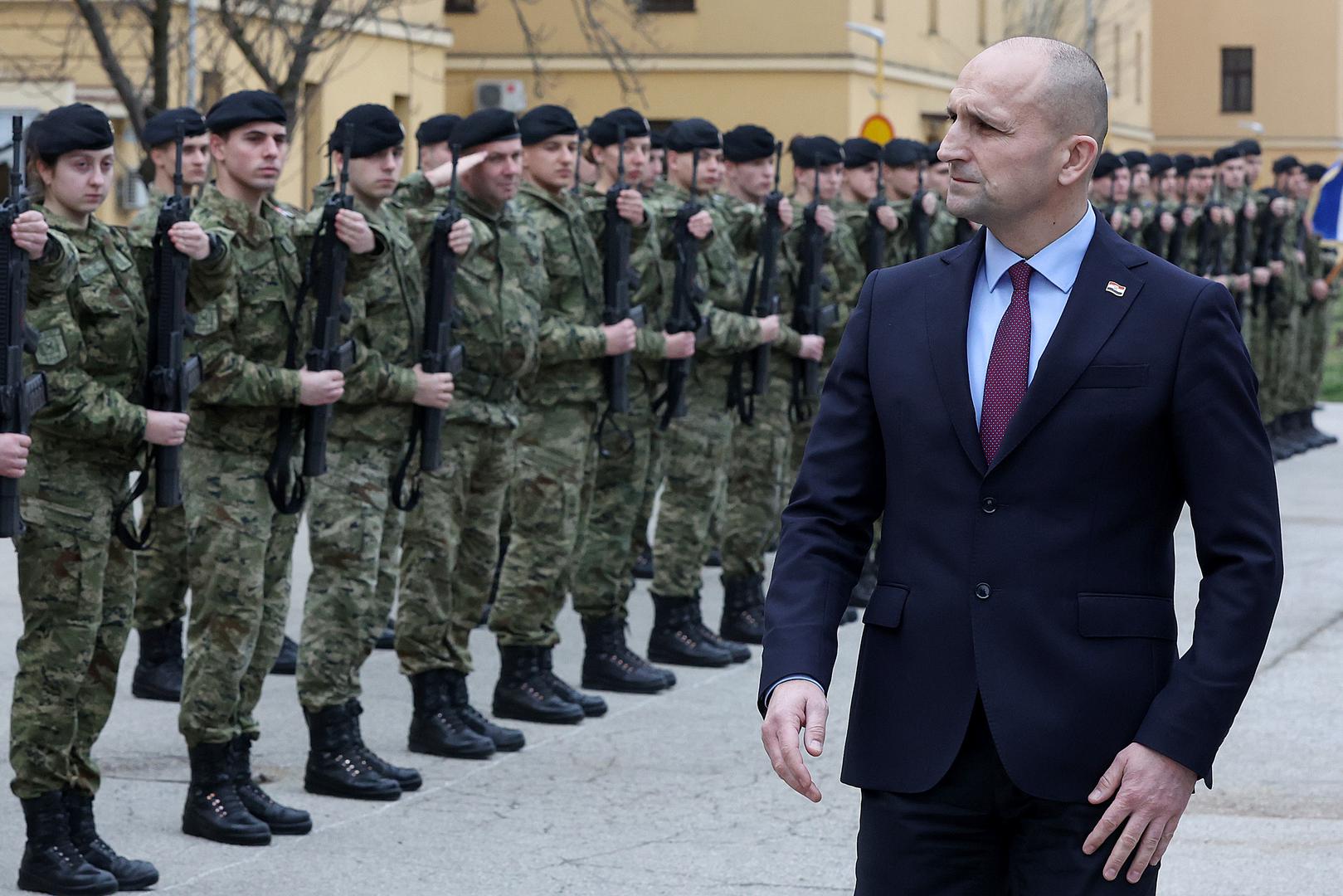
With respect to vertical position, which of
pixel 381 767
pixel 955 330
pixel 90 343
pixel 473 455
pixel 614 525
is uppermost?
pixel 955 330

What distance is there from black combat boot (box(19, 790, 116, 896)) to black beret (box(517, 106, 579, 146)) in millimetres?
3145

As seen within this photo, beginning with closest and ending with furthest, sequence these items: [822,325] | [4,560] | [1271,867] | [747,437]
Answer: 1. [1271,867]
2. [747,437]
3. [822,325]
4. [4,560]

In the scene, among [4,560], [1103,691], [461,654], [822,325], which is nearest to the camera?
[1103,691]

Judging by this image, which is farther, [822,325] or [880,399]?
[822,325]

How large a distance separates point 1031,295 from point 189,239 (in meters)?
3.06

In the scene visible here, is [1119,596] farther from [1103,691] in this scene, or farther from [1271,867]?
[1271,867]

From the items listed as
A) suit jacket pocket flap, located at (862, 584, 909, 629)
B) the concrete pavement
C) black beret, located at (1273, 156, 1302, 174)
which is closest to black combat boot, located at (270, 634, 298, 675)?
the concrete pavement

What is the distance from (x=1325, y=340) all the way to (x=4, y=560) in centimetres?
1170

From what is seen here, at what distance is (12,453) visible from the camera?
499 centimetres

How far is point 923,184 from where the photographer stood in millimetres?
12117

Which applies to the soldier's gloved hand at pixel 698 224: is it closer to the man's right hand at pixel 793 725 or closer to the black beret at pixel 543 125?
the black beret at pixel 543 125

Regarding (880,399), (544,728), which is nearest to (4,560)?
(544,728)

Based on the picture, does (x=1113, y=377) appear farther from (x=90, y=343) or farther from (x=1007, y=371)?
(x=90, y=343)

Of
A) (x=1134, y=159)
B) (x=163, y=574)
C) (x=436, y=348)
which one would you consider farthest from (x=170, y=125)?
(x=1134, y=159)
